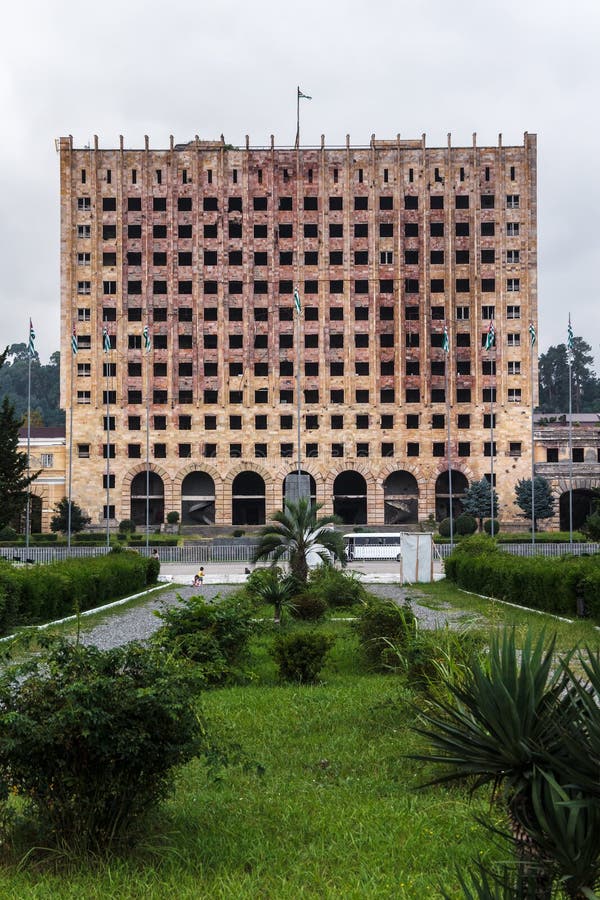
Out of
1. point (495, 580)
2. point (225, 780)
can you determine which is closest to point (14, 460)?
point (495, 580)

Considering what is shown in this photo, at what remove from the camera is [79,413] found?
74.3 m

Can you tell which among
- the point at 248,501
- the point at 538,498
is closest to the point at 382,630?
the point at 538,498

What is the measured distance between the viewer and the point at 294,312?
7506 centimetres

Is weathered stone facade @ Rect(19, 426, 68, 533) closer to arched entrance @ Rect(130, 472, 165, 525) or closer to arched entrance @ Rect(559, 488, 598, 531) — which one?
arched entrance @ Rect(130, 472, 165, 525)

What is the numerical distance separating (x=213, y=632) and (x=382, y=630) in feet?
9.01

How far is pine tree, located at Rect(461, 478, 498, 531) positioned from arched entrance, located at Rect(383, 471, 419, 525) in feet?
19.5

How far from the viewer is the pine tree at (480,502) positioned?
68125 mm

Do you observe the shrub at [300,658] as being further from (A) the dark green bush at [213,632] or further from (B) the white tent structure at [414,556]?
(B) the white tent structure at [414,556]

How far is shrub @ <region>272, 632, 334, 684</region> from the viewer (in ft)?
43.2

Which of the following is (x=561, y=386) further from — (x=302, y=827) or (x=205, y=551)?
(x=302, y=827)

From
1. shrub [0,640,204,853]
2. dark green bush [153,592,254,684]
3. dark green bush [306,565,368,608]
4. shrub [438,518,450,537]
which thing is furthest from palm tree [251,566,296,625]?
shrub [438,518,450,537]

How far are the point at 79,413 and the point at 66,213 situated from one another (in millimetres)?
15980

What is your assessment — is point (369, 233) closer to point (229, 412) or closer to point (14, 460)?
point (229, 412)

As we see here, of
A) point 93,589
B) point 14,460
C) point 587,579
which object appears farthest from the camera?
point 14,460
